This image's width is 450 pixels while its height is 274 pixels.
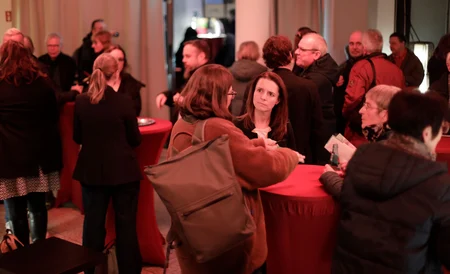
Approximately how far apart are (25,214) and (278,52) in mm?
1984

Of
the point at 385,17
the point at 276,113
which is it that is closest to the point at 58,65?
the point at 276,113

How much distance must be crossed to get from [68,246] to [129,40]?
4.64 meters

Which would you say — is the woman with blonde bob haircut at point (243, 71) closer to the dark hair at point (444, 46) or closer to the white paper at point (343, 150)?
the dark hair at point (444, 46)

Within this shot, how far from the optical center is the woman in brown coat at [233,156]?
94.3 inches

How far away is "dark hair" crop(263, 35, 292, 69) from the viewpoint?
151 inches

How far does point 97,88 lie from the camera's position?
130 inches

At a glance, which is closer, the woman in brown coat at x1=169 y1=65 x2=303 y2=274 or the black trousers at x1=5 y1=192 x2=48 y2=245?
the woman in brown coat at x1=169 y1=65 x2=303 y2=274

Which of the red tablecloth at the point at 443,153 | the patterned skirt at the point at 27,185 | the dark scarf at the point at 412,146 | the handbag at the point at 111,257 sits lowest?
the handbag at the point at 111,257

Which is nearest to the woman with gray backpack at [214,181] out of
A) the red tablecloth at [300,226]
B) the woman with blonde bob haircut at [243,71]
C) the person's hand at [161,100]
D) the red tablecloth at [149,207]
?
the red tablecloth at [300,226]

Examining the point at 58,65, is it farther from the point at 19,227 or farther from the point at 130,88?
the point at 19,227

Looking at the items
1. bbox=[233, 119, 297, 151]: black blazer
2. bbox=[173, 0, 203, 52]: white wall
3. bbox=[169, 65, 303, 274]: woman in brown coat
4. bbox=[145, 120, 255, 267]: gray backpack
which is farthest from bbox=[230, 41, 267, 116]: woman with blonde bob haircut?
bbox=[173, 0, 203, 52]: white wall

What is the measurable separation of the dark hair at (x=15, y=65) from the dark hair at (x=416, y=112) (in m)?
2.46

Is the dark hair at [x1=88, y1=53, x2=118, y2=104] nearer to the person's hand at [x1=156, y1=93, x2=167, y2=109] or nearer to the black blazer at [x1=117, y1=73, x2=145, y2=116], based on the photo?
the black blazer at [x1=117, y1=73, x2=145, y2=116]

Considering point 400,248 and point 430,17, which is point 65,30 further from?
point 400,248
